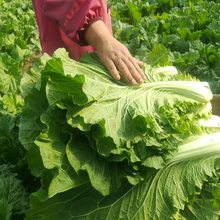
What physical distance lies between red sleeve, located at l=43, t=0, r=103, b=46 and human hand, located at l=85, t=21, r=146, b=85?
93 millimetres

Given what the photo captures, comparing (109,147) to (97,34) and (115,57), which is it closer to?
(115,57)

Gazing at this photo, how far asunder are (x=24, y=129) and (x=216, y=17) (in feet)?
17.2

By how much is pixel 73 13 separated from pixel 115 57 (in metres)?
0.57

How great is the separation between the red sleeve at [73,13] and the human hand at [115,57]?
93mm

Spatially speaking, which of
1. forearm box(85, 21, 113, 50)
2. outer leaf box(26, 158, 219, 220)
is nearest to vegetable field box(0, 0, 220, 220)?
outer leaf box(26, 158, 219, 220)

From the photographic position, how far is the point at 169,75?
259 centimetres

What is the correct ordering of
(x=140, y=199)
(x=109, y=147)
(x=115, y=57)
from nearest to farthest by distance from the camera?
1. (x=109, y=147)
2. (x=140, y=199)
3. (x=115, y=57)

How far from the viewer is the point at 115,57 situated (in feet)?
6.65

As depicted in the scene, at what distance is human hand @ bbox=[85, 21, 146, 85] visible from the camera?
6.56 feet

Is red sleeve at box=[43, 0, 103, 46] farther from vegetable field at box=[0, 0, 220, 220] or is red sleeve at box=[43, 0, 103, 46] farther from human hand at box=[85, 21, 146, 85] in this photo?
vegetable field at box=[0, 0, 220, 220]

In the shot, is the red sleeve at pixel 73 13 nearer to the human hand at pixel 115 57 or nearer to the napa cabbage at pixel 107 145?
the human hand at pixel 115 57

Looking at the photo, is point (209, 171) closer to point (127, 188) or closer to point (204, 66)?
point (127, 188)

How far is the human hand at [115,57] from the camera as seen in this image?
1999 millimetres

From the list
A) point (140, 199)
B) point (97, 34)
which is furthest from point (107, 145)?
point (97, 34)
